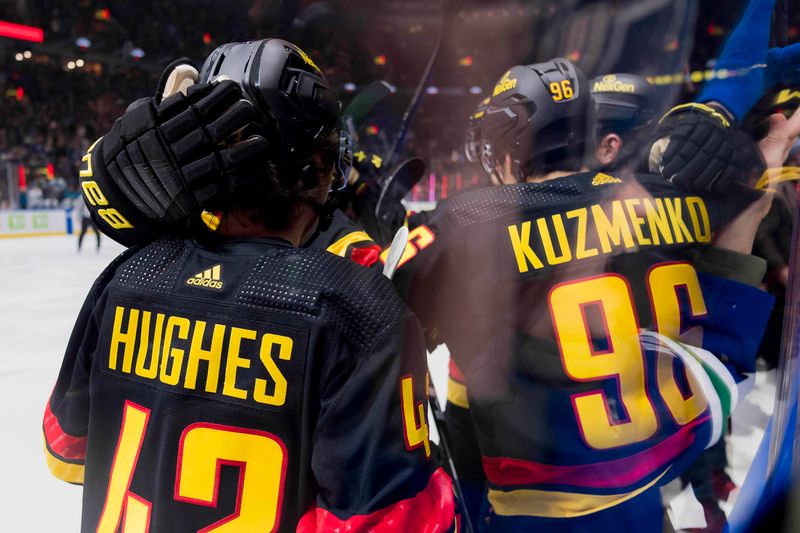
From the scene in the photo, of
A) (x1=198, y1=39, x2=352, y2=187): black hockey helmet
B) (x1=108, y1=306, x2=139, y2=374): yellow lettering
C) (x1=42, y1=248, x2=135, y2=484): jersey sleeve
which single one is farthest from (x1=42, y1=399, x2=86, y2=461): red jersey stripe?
(x1=198, y1=39, x2=352, y2=187): black hockey helmet

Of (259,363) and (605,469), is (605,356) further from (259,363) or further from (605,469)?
(259,363)

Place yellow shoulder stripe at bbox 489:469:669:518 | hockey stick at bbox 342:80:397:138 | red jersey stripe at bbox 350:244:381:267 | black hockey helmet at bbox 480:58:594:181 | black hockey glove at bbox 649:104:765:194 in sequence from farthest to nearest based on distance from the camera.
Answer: red jersey stripe at bbox 350:244:381:267 < hockey stick at bbox 342:80:397:138 < yellow shoulder stripe at bbox 489:469:669:518 < black hockey helmet at bbox 480:58:594:181 < black hockey glove at bbox 649:104:765:194

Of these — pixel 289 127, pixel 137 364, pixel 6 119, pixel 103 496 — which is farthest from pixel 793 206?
pixel 6 119

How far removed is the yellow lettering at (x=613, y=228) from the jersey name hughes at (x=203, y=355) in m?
0.31

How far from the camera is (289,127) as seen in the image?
621 millimetres

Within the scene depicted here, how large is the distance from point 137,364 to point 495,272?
0.40 meters

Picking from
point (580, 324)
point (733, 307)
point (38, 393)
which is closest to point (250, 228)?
point (580, 324)

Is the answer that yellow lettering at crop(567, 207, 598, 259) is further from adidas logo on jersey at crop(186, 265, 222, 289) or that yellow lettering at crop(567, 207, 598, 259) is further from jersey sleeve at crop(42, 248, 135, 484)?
jersey sleeve at crop(42, 248, 135, 484)

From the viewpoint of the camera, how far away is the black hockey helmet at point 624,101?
1.37ft

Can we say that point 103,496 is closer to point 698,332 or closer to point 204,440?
point 204,440

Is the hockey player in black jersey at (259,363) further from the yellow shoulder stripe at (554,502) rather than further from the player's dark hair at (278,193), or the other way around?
the yellow shoulder stripe at (554,502)

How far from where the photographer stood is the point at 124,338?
0.62 metres

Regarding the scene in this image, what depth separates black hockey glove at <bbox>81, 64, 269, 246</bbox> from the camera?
555mm

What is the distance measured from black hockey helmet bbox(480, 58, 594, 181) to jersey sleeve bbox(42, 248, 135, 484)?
0.45 metres
